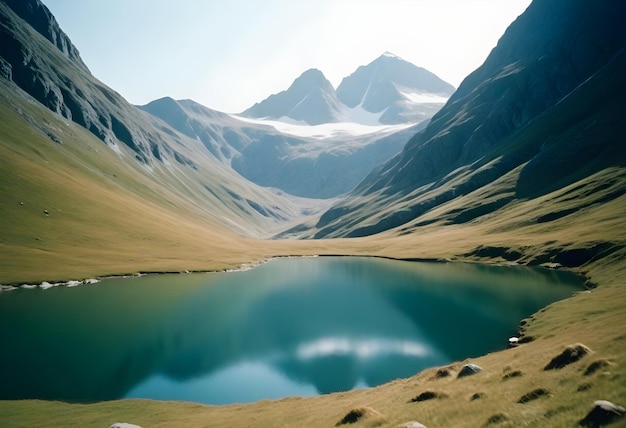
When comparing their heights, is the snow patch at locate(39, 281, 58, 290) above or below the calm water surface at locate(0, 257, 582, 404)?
above

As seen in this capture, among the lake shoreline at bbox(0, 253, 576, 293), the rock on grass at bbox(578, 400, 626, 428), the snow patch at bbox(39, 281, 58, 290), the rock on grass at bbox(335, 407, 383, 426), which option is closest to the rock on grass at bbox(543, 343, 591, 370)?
the rock on grass at bbox(578, 400, 626, 428)

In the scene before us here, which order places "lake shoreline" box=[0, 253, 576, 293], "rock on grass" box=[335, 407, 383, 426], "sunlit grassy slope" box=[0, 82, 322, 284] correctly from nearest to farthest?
"rock on grass" box=[335, 407, 383, 426]
"lake shoreline" box=[0, 253, 576, 293]
"sunlit grassy slope" box=[0, 82, 322, 284]

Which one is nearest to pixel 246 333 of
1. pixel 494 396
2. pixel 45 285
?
pixel 494 396

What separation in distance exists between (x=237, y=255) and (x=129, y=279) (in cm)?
6156

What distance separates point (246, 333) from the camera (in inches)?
2544

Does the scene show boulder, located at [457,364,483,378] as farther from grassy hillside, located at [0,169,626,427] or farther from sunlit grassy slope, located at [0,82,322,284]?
sunlit grassy slope, located at [0,82,322,284]

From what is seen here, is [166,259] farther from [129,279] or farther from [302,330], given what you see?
[302,330]

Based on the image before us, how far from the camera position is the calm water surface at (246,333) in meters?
44.0

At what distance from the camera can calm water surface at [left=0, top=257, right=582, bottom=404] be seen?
44031mm

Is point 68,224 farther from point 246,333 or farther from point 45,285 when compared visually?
point 246,333

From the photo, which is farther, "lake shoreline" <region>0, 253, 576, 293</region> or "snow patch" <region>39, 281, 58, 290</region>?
"snow patch" <region>39, 281, 58, 290</region>

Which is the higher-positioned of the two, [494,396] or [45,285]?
[45,285]

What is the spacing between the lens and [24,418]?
30.9 metres

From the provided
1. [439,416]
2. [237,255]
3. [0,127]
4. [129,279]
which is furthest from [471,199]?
[0,127]
